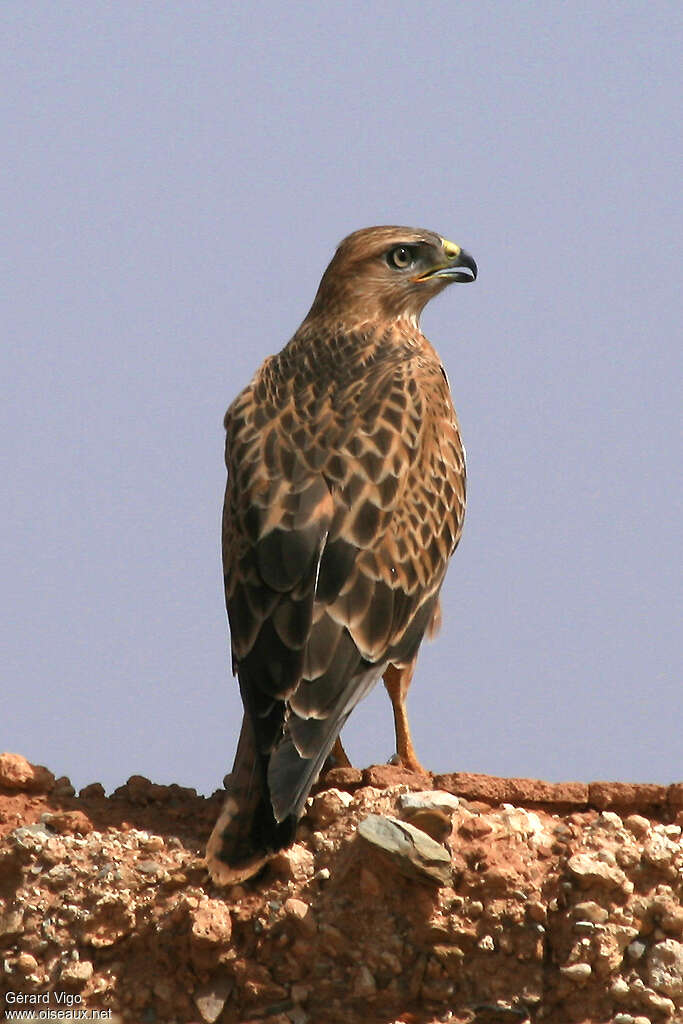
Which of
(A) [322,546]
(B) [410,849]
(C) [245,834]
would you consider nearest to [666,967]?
(B) [410,849]

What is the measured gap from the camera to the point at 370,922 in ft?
27.4

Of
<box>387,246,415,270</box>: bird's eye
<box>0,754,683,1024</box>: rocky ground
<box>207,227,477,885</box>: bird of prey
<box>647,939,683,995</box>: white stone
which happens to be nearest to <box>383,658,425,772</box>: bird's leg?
<box>207,227,477,885</box>: bird of prey

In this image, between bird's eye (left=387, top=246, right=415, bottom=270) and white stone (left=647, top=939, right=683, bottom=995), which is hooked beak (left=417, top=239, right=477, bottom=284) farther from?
white stone (left=647, top=939, right=683, bottom=995)

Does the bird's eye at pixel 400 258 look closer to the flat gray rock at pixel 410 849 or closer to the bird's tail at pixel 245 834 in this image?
the bird's tail at pixel 245 834

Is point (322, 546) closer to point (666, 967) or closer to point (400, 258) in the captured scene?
point (666, 967)

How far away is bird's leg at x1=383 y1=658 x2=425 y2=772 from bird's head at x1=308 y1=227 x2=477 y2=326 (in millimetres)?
2907

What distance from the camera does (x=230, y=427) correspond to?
10.9m

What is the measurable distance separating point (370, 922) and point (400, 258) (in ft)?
17.4

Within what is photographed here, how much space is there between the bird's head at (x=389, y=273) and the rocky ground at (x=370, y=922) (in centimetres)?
428

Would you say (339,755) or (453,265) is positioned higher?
(453,265)

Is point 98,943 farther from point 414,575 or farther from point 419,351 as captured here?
point 419,351

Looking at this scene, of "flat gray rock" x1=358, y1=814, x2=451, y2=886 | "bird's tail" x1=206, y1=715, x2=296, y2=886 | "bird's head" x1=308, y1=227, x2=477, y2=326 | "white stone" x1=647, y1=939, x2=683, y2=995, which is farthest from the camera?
"bird's head" x1=308, y1=227, x2=477, y2=326

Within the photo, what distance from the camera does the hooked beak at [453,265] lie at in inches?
484

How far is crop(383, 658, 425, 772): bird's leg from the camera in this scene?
10039 millimetres
